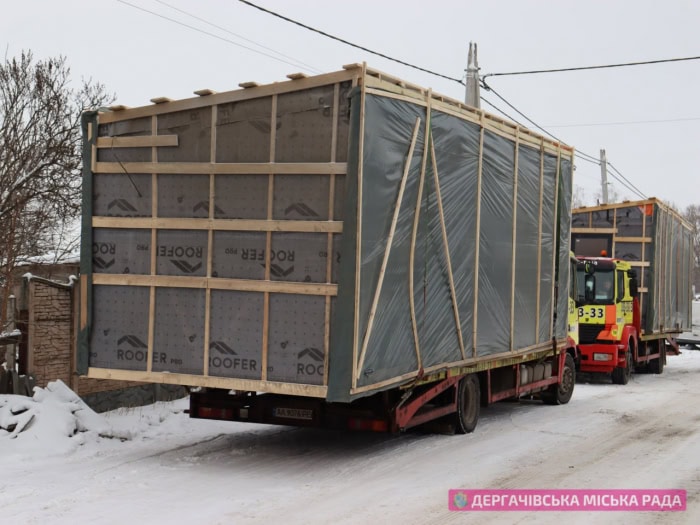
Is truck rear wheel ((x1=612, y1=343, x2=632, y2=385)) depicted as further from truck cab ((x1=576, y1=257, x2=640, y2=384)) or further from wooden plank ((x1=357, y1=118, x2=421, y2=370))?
wooden plank ((x1=357, y1=118, x2=421, y2=370))

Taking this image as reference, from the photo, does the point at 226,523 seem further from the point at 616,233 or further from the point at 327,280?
the point at 616,233

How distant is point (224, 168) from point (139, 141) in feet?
3.43

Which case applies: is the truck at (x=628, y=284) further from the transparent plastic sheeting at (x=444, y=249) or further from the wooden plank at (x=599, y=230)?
the transparent plastic sheeting at (x=444, y=249)

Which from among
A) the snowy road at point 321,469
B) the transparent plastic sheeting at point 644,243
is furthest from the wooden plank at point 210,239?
the transparent plastic sheeting at point 644,243

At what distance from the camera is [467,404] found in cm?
1105

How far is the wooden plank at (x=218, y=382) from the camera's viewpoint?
8.16 meters

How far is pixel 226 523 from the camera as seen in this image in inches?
258

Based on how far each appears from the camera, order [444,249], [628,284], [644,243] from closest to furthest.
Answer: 1. [444,249]
2. [628,284]
3. [644,243]

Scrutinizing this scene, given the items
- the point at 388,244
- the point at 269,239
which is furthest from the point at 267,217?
the point at 388,244

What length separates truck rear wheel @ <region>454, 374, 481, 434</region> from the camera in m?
10.8

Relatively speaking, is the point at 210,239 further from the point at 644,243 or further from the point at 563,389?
the point at 644,243

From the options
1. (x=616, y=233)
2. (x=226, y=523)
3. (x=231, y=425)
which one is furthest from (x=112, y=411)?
(x=616, y=233)

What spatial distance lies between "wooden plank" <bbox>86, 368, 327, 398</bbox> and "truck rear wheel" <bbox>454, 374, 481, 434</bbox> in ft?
10.2

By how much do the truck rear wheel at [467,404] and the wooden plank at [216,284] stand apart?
3.27 m
